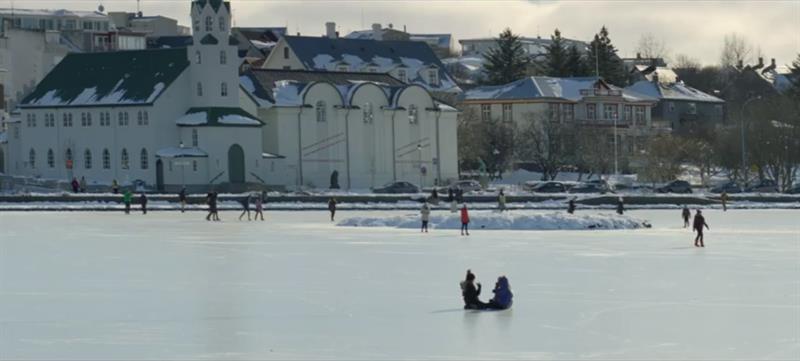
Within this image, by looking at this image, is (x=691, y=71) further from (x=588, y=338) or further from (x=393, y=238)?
(x=588, y=338)

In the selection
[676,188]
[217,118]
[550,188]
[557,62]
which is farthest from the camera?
[557,62]

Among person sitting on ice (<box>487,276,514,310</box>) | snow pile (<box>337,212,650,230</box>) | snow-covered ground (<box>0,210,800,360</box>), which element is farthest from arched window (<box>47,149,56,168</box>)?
person sitting on ice (<box>487,276,514,310</box>)

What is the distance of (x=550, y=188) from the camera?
93.8 metres

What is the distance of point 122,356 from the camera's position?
26.3 m

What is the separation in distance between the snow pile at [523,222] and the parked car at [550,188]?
31.0 metres

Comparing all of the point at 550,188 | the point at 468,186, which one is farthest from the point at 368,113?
the point at 550,188

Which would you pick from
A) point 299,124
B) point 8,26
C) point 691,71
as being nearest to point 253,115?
point 299,124

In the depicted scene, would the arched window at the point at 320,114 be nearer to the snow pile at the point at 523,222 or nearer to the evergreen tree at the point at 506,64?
the snow pile at the point at 523,222

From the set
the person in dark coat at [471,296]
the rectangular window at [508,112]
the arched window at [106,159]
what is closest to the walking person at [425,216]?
the person in dark coat at [471,296]

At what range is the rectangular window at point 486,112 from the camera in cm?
12950

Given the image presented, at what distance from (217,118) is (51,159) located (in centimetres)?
1075

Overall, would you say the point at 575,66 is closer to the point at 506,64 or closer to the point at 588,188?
the point at 506,64

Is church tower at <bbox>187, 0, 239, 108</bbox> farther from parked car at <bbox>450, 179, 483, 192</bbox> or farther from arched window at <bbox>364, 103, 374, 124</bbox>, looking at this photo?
parked car at <bbox>450, 179, 483, 192</bbox>

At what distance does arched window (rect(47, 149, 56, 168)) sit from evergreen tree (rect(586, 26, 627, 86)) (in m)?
58.6
